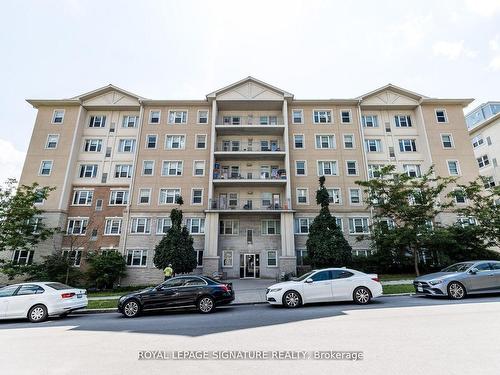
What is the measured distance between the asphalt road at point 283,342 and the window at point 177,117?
23653mm

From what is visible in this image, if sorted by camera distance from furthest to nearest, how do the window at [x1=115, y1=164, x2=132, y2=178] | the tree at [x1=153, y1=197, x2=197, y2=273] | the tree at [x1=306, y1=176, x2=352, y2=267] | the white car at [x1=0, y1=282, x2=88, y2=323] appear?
1. the window at [x1=115, y1=164, x2=132, y2=178]
2. the tree at [x1=153, y1=197, x2=197, y2=273]
3. the tree at [x1=306, y1=176, x2=352, y2=267]
4. the white car at [x1=0, y1=282, x2=88, y2=323]

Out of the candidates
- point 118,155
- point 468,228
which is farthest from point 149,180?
point 468,228

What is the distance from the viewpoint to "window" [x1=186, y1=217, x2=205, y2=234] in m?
25.6

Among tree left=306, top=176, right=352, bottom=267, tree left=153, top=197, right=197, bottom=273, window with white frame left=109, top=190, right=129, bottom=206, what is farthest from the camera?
window with white frame left=109, top=190, right=129, bottom=206

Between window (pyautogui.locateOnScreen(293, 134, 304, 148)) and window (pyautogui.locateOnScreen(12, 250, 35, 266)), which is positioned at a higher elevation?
window (pyautogui.locateOnScreen(293, 134, 304, 148))

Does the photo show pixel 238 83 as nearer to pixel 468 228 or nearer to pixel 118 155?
pixel 118 155

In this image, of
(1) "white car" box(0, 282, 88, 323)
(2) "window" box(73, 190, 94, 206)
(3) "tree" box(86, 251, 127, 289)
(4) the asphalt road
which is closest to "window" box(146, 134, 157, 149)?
(2) "window" box(73, 190, 94, 206)

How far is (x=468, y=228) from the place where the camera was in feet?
65.9

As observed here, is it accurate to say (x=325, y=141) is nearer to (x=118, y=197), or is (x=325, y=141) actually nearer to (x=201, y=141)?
(x=201, y=141)

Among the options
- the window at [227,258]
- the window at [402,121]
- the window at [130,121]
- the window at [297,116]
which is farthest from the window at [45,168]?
the window at [402,121]

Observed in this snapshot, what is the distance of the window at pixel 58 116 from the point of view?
1120 inches

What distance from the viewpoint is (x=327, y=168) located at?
90.1 ft

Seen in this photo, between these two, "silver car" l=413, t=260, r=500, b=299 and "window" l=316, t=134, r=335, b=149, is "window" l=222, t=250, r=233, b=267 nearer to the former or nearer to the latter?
"window" l=316, t=134, r=335, b=149

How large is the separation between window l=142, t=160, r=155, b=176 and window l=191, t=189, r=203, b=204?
196 inches
